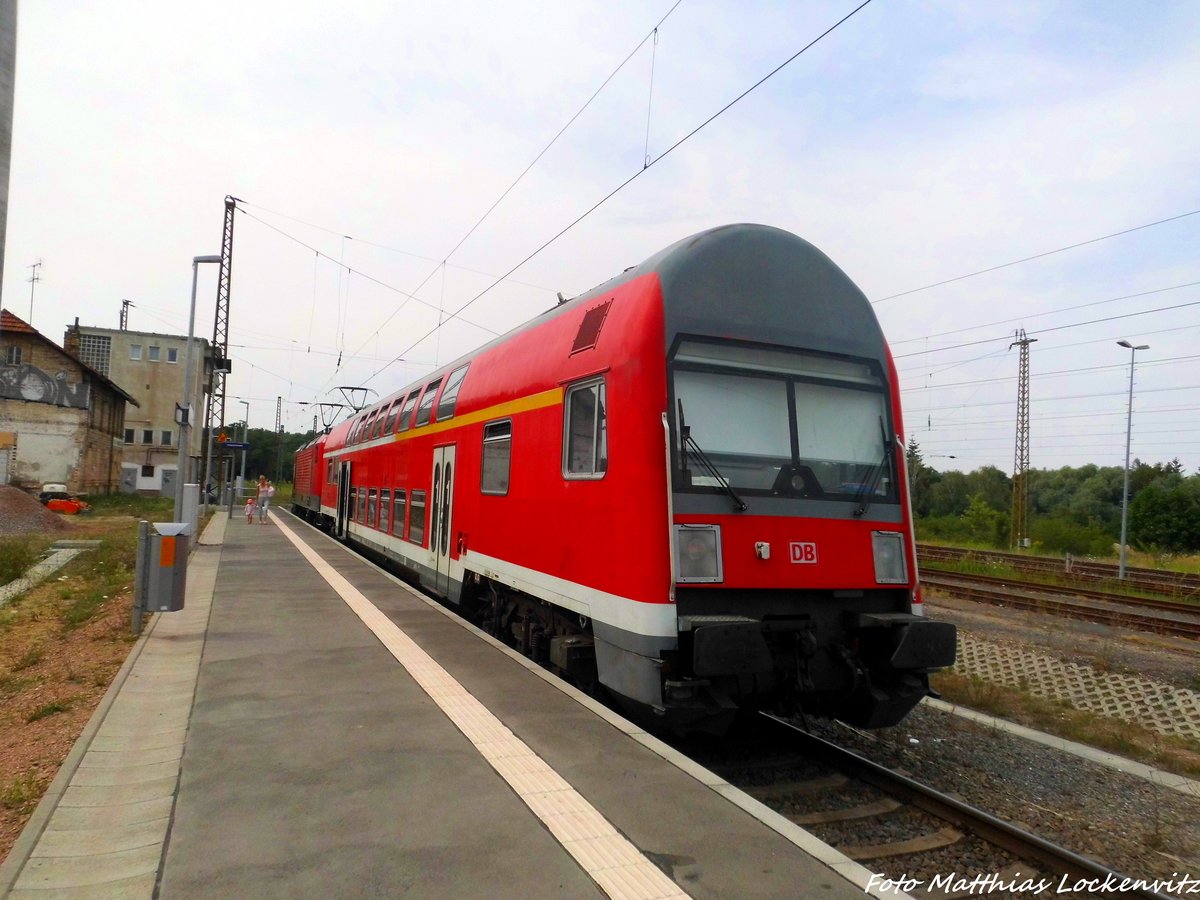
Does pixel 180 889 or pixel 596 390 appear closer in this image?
pixel 180 889

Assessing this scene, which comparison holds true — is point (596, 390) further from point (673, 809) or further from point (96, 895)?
point (96, 895)

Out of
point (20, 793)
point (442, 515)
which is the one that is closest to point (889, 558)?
point (20, 793)

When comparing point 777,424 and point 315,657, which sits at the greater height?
point 777,424

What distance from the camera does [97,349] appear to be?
165 feet

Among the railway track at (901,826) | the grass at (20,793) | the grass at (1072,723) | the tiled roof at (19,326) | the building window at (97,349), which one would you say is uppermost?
the building window at (97,349)

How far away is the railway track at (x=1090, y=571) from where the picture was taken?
18.3 m

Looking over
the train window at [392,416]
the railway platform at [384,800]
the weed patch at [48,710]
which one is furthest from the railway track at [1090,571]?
the weed patch at [48,710]

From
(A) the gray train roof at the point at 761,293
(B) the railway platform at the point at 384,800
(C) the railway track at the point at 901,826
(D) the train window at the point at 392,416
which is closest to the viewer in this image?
(B) the railway platform at the point at 384,800

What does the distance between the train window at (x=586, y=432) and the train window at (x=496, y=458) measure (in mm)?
1423

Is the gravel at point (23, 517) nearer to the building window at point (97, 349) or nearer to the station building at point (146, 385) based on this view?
the station building at point (146, 385)

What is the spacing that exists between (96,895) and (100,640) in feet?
20.8

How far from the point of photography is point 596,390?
20.0 feet

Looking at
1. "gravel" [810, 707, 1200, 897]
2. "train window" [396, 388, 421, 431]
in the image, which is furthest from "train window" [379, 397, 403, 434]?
"gravel" [810, 707, 1200, 897]

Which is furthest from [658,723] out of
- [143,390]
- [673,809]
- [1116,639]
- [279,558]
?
[143,390]
